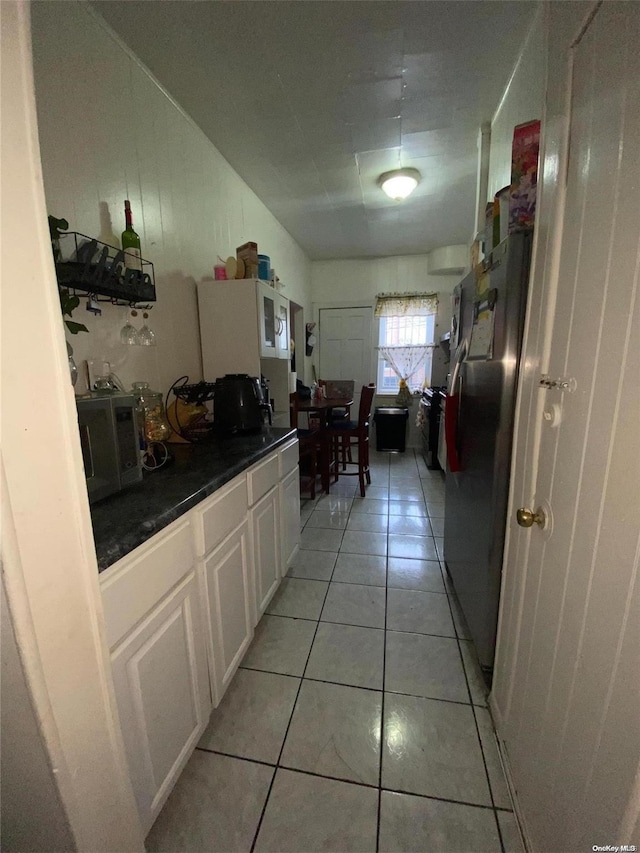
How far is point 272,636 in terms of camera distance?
5.39ft

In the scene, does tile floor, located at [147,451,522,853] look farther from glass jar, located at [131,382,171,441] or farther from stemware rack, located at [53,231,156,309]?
stemware rack, located at [53,231,156,309]

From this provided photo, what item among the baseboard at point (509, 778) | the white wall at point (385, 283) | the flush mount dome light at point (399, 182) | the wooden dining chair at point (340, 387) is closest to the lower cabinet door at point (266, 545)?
the baseboard at point (509, 778)

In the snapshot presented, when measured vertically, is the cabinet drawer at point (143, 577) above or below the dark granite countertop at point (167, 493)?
below

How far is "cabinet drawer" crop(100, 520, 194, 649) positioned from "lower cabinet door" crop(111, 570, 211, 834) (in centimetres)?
3

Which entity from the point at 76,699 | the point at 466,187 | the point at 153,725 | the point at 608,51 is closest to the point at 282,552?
the point at 153,725

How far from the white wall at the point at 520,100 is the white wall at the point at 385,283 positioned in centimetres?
253

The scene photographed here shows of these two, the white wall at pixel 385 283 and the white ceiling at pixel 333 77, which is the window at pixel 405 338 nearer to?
the white wall at pixel 385 283

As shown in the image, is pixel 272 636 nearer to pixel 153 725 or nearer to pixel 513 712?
pixel 153 725

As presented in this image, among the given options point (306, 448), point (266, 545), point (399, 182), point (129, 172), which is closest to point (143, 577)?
point (266, 545)

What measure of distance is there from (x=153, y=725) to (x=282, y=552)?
3.31 ft

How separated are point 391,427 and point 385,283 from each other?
2076mm

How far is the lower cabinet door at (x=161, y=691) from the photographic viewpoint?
812 millimetres

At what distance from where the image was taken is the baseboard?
0.92 m

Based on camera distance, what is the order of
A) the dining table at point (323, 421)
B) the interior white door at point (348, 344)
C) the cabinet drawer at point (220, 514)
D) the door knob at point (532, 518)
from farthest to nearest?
the interior white door at point (348, 344) → the dining table at point (323, 421) → the cabinet drawer at point (220, 514) → the door knob at point (532, 518)
